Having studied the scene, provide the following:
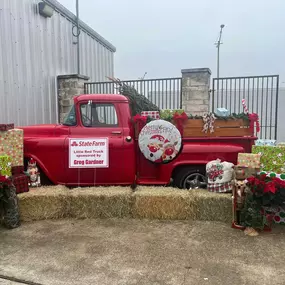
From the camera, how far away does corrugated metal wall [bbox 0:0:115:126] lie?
7.23 m

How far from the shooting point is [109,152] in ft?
17.3

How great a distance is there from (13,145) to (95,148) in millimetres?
1309

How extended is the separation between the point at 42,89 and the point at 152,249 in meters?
6.58

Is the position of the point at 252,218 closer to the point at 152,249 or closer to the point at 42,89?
the point at 152,249

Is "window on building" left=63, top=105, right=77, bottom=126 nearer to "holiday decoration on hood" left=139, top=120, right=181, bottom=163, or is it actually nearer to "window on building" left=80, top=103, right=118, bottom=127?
"window on building" left=80, top=103, right=118, bottom=127

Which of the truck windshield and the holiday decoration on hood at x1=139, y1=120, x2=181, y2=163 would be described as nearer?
the holiday decoration on hood at x1=139, y1=120, x2=181, y2=163

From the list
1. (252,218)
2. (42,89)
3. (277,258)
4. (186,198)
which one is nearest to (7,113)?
(42,89)

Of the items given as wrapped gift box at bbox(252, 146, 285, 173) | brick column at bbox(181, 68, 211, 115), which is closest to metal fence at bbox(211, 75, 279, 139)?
brick column at bbox(181, 68, 211, 115)

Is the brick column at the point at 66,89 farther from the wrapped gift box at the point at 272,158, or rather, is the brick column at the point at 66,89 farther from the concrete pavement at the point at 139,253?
the wrapped gift box at the point at 272,158

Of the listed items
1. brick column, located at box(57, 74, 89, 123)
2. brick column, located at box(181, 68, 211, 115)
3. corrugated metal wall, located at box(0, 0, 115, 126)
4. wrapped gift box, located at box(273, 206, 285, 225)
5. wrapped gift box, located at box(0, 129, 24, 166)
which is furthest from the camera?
brick column, located at box(57, 74, 89, 123)

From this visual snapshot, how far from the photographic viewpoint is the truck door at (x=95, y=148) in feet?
17.2

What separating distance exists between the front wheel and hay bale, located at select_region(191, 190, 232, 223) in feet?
2.22

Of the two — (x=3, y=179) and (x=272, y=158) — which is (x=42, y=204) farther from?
(x=272, y=158)

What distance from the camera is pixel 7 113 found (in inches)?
286
